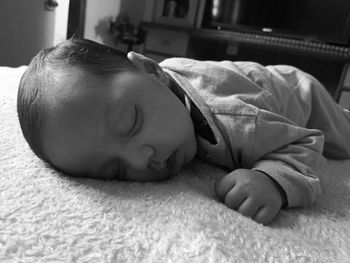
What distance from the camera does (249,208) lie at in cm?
45

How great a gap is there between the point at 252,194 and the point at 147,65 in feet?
Result: 1.01

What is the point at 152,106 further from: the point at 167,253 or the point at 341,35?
the point at 341,35

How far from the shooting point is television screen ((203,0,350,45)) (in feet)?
6.88

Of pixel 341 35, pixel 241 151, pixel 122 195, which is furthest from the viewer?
pixel 341 35

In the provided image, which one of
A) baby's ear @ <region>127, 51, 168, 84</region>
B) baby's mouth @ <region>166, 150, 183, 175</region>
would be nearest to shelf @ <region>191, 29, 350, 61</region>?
baby's ear @ <region>127, 51, 168, 84</region>

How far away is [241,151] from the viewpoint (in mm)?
587

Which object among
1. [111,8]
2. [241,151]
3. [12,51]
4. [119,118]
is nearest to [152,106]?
[119,118]

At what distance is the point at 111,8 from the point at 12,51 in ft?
2.96

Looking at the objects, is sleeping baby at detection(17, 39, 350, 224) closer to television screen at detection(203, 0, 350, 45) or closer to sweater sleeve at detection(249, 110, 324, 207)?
sweater sleeve at detection(249, 110, 324, 207)

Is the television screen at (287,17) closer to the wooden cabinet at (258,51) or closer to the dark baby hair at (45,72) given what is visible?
the wooden cabinet at (258,51)

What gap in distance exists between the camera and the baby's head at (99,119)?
47 centimetres

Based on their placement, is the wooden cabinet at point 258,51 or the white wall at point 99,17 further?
the white wall at point 99,17

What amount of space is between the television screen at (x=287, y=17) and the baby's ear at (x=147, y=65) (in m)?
1.76

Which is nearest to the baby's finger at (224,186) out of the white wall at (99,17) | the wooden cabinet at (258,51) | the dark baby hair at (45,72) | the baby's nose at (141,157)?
the baby's nose at (141,157)
